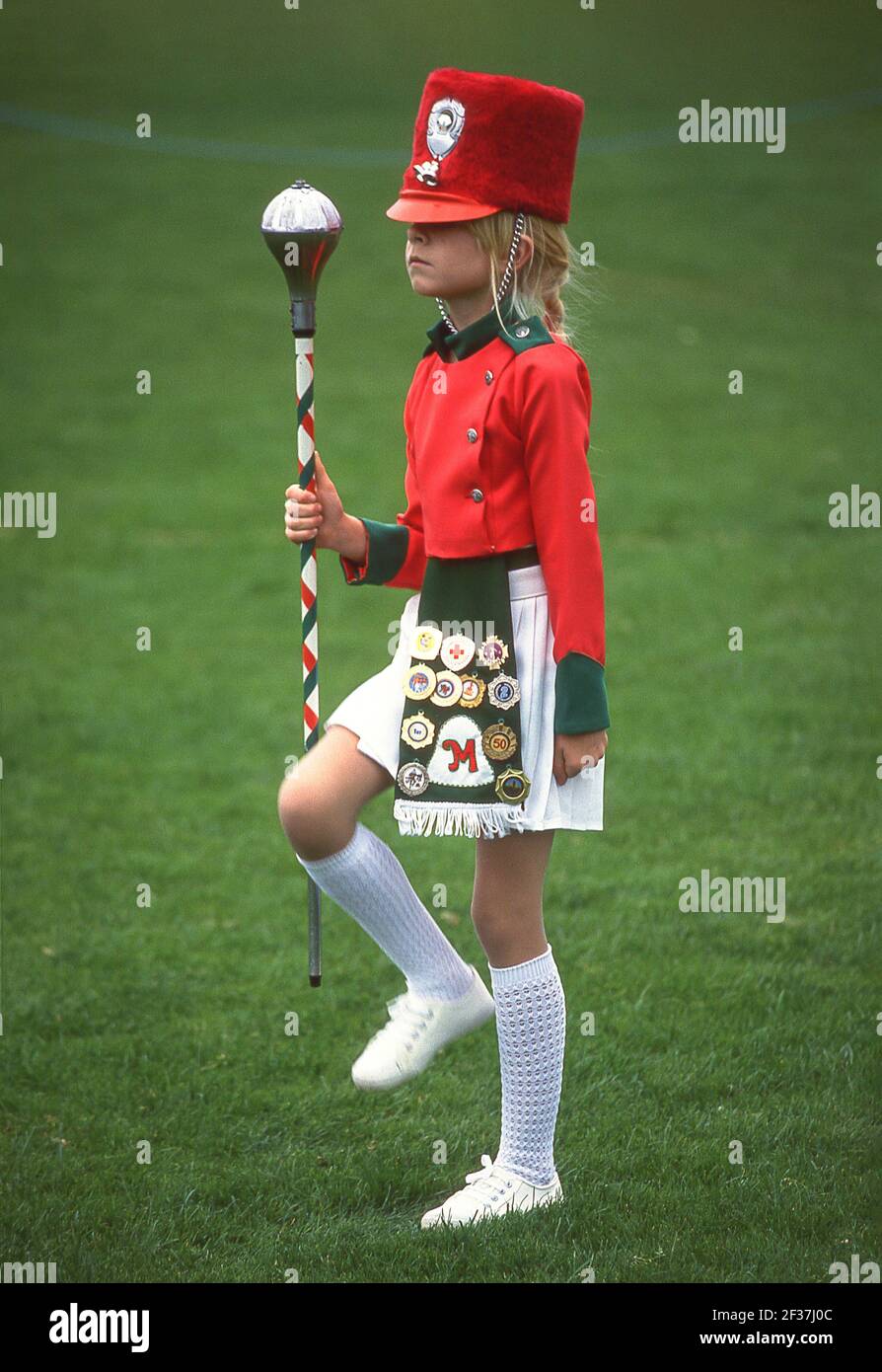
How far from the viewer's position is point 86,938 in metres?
5.32

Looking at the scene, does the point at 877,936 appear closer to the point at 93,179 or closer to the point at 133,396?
the point at 133,396

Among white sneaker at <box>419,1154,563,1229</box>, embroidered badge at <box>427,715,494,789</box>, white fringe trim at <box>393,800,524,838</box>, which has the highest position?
embroidered badge at <box>427,715,494,789</box>

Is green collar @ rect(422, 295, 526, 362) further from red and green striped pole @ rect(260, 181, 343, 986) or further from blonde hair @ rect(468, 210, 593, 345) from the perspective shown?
red and green striped pole @ rect(260, 181, 343, 986)

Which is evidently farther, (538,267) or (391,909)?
(391,909)

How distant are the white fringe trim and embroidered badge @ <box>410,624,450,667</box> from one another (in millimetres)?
284

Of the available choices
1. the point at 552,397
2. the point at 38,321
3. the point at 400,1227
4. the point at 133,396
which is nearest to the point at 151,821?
the point at 400,1227

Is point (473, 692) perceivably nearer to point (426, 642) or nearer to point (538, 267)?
point (426, 642)

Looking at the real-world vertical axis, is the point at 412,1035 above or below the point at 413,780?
below

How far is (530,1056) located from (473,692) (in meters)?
0.78

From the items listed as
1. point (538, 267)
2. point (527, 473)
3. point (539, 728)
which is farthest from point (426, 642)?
point (538, 267)

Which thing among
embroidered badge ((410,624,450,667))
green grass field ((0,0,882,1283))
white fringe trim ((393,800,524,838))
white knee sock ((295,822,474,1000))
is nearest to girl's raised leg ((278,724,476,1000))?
white knee sock ((295,822,474,1000))

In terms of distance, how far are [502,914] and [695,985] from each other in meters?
1.43

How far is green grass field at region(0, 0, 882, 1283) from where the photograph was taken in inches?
154

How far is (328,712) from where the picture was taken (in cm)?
746
